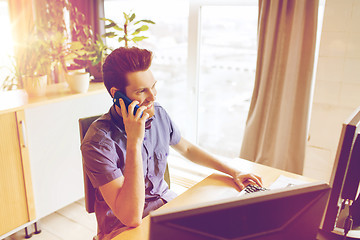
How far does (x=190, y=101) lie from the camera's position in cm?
317

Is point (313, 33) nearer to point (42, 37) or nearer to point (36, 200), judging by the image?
point (42, 37)

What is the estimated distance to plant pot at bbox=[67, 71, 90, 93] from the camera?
2.31 m

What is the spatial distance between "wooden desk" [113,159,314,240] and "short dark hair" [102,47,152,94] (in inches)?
20.6

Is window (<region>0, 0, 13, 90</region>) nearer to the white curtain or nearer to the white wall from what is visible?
the white curtain

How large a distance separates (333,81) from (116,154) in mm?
1516

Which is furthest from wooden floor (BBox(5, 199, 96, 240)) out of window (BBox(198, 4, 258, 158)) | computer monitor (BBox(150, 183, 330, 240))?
computer monitor (BBox(150, 183, 330, 240))

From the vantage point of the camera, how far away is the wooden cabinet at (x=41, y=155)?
2018mm

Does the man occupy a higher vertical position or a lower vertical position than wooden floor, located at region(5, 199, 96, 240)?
higher

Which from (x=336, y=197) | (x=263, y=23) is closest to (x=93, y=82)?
(x=263, y=23)

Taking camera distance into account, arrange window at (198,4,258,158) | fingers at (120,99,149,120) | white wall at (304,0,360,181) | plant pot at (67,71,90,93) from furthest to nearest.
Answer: window at (198,4,258,158) → plant pot at (67,71,90,93) → white wall at (304,0,360,181) → fingers at (120,99,149,120)

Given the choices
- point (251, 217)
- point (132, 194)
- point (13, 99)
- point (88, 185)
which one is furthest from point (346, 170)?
point (13, 99)

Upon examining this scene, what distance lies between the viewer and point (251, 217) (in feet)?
2.07

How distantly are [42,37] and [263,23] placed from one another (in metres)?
1.70

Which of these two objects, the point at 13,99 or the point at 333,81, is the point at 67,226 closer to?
the point at 13,99
